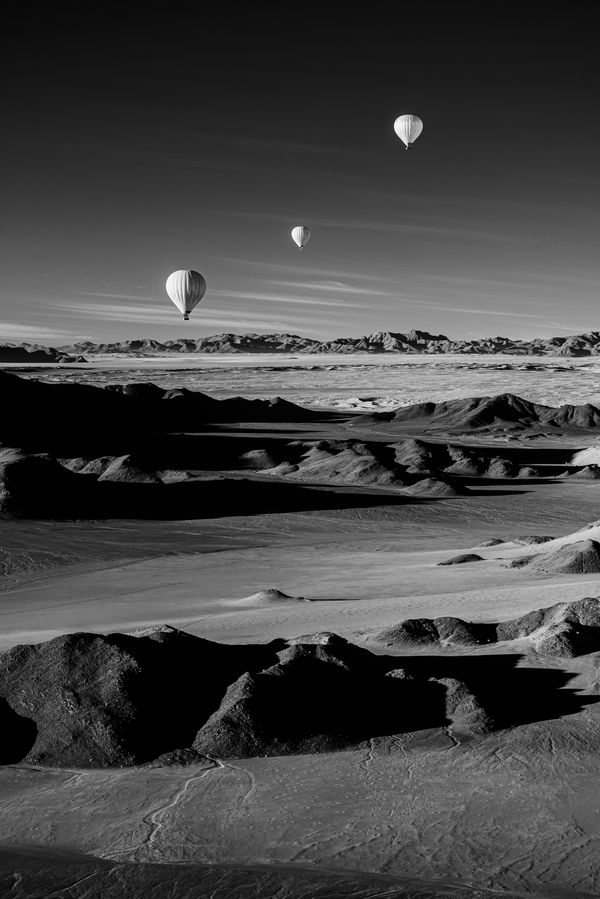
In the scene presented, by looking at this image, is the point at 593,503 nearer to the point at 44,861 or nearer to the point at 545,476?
the point at 545,476

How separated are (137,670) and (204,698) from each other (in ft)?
→ 2.32

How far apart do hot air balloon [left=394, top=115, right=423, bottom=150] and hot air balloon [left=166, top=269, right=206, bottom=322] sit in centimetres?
1469

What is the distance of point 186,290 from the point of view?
2266 inches

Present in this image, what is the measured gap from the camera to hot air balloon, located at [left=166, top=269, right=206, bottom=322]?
57.6 metres

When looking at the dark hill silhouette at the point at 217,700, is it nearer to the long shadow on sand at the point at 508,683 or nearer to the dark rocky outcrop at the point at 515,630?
the long shadow on sand at the point at 508,683

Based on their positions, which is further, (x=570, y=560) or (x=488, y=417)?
(x=488, y=417)

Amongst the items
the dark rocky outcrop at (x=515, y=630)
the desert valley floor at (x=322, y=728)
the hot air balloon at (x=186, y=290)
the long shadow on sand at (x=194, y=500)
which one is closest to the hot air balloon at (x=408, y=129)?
the hot air balloon at (x=186, y=290)

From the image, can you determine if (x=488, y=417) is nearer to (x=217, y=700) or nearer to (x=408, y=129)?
(x=408, y=129)

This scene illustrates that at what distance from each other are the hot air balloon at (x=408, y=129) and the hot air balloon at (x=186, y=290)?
1469 centimetres

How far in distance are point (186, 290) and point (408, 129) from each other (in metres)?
16.1

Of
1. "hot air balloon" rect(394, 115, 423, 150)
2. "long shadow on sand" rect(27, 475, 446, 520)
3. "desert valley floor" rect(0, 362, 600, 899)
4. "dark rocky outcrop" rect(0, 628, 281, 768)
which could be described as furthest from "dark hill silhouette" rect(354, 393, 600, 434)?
"dark rocky outcrop" rect(0, 628, 281, 768)

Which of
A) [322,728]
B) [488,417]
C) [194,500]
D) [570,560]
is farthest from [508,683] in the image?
[488,417]

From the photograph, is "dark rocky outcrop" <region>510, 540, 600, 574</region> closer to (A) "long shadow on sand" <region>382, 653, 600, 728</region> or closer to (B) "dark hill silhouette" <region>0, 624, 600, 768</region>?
(A) "long shadow on sand" <region>382, 653, 600, 728</region>

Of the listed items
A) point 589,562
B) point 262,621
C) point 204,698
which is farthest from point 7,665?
point 589,562
